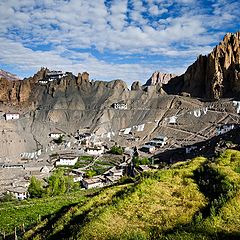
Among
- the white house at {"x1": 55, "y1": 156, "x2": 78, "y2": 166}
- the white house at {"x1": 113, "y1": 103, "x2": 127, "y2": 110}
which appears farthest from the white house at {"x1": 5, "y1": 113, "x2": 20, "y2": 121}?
the white house at {"x1": 55, "y1": 156, "x2": 78, "y2": 166}

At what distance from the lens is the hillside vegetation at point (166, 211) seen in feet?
29.1

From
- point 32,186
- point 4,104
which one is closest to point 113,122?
point 4,104

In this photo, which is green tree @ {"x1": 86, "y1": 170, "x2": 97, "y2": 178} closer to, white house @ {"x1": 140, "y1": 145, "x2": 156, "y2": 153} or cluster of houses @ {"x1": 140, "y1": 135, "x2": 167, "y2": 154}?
white house @ {"x1": 140, "y1": 145, "x2": 156, "y2": 153}

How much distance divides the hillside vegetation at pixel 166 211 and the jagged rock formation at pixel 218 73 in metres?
97.2

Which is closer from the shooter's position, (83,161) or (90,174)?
(90,174)

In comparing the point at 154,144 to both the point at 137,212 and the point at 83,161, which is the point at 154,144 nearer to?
the point at 83,161

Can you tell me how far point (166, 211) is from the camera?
34.2 feet

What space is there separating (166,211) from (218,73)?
346 feet

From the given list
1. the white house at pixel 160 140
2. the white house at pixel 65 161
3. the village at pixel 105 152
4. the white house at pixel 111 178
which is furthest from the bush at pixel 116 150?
the white house at pixel 111 178

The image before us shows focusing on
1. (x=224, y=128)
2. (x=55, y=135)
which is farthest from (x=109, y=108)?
(x=224, y=128)

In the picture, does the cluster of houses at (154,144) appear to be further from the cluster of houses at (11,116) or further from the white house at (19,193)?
the cluster of houses at (11,116)

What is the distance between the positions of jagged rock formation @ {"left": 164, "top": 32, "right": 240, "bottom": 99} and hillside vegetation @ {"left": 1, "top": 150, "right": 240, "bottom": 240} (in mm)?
97208

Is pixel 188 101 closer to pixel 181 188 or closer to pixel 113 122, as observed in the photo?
pixel 113 122

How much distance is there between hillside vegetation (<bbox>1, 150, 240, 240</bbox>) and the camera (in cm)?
888
